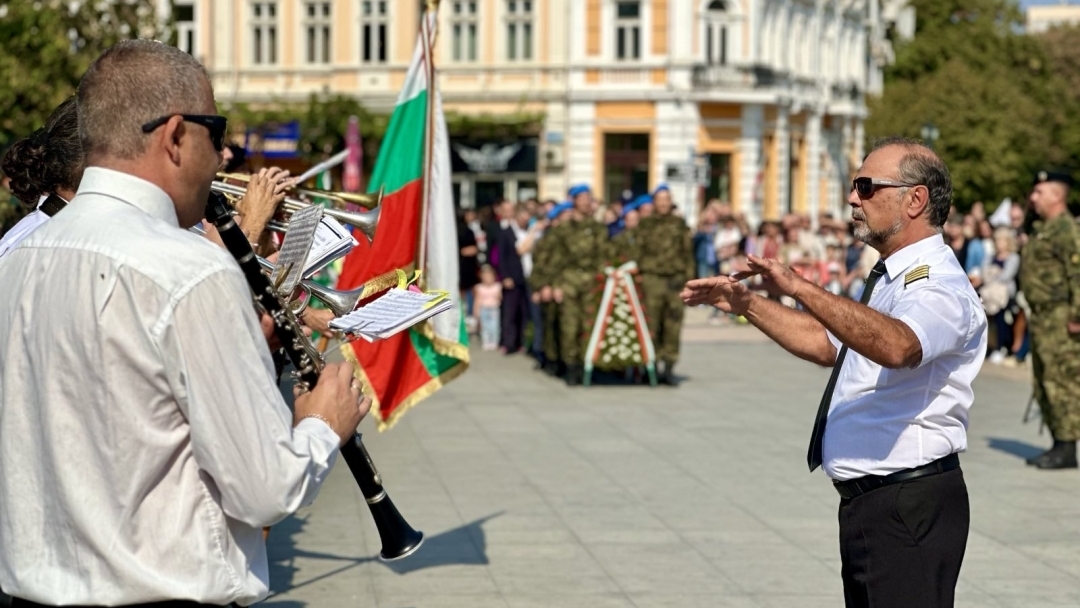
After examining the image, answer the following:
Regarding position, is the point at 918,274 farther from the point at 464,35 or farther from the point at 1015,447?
the point at 464,35

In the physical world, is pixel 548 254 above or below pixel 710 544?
above

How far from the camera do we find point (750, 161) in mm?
47250

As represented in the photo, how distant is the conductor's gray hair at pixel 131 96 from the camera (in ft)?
10.1

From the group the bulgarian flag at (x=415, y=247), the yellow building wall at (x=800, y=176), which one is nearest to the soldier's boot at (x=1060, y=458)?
the bulgarian flag at (x=415, y=247)

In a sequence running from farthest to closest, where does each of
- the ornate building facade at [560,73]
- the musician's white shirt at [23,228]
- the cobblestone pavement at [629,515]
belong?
the ornate building facade at [560,73]
the cobblestone pavement at [629,515]
the musician's white shirt at [23,228]

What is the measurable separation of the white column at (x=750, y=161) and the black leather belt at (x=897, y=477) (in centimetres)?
4271

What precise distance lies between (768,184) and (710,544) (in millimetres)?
40971

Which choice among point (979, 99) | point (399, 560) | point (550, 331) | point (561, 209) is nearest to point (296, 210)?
point (399, 560)

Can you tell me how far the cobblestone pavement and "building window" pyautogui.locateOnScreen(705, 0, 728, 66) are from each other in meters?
31.9

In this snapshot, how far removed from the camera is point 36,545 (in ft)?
10.2

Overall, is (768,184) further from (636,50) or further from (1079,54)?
(1079,54)

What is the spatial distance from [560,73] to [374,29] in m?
5.41

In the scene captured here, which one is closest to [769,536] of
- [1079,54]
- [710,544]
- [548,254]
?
[710,544]

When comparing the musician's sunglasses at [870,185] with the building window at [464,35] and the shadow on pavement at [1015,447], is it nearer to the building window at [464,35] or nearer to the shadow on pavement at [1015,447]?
the shadow on pavement at [1015,447]
